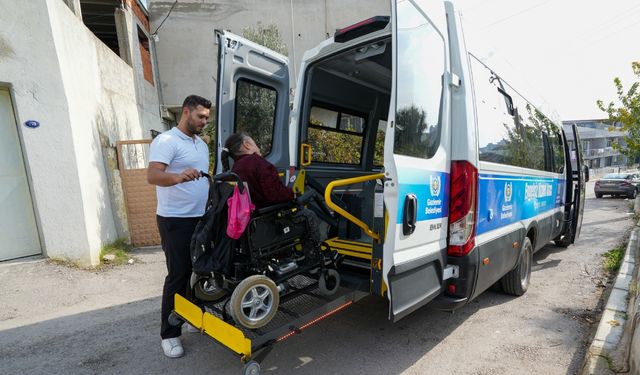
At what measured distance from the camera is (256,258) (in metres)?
2.48

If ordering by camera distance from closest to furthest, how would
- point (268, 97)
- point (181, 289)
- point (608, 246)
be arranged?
point (181, 289) → point (268, 97) → point (608, 246)

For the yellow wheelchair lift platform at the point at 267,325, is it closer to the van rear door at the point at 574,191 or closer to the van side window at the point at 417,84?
the van side window at the point at 417,84

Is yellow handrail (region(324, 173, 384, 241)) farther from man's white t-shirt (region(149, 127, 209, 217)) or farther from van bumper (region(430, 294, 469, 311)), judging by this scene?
man's white t-shirt (region(149, 127, 209, 217))

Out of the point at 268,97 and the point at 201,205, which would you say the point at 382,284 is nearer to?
the point at 201,205

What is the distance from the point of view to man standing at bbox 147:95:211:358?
270 cm

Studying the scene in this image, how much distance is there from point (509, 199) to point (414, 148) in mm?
1442

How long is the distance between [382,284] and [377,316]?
1295 mm

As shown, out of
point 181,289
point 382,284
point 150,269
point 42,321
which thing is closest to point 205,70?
point 150,269

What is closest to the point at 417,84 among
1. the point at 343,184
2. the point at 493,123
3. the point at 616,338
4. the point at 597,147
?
the point at 343,184

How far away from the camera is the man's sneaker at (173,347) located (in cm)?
279

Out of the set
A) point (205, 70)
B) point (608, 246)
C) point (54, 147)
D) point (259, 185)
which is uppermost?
point (205, 70)

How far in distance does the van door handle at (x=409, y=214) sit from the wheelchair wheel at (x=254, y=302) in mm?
972

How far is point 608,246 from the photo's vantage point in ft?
21.2

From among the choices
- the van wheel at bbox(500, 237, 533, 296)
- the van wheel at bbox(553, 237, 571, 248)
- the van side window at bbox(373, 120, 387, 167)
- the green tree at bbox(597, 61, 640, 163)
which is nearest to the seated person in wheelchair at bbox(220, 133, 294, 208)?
the van wheel at bbox(500, 237, 533, 296)
